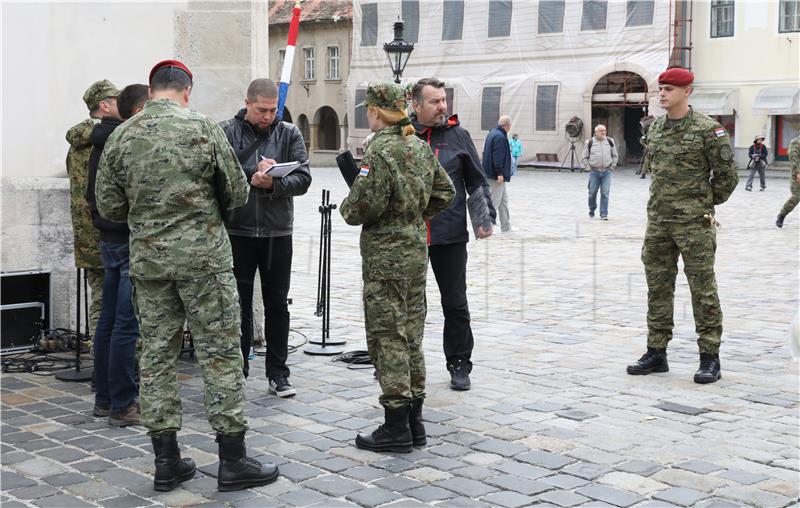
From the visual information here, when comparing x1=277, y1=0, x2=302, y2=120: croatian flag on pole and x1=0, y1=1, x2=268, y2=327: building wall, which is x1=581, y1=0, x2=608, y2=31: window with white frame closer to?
x1=0, y1=1, x2=268, y2=327: building wall

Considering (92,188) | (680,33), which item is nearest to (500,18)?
(680,33)

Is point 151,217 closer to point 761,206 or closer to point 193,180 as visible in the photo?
point 193,180

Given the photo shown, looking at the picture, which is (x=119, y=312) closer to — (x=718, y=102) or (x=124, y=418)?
(x=124, y=418)

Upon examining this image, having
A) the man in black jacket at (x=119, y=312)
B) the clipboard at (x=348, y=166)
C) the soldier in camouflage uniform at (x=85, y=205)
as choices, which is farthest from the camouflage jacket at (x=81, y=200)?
the clipboard at (x=348, y=166)

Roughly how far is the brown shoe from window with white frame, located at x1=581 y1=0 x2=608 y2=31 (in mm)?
38268

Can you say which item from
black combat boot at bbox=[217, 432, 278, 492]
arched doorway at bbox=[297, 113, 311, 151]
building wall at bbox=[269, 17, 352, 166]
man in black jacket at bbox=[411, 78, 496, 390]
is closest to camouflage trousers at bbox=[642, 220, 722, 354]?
man in black jacket at bbox=[411, 78, 496, 390]

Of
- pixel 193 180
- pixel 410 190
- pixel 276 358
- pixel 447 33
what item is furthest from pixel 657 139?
pixel 447 33

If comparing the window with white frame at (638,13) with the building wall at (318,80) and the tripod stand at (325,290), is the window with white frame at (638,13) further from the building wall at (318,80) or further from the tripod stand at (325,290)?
the tripod stand at (325,290)

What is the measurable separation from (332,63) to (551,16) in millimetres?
13045

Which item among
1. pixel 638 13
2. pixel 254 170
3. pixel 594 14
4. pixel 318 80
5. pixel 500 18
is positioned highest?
pixel 500 18

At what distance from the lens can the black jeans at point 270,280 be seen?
666 cm

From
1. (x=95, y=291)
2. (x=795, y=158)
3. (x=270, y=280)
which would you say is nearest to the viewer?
(x=270, y=280)

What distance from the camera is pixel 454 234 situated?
22.3ft

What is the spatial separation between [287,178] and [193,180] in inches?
62.5
